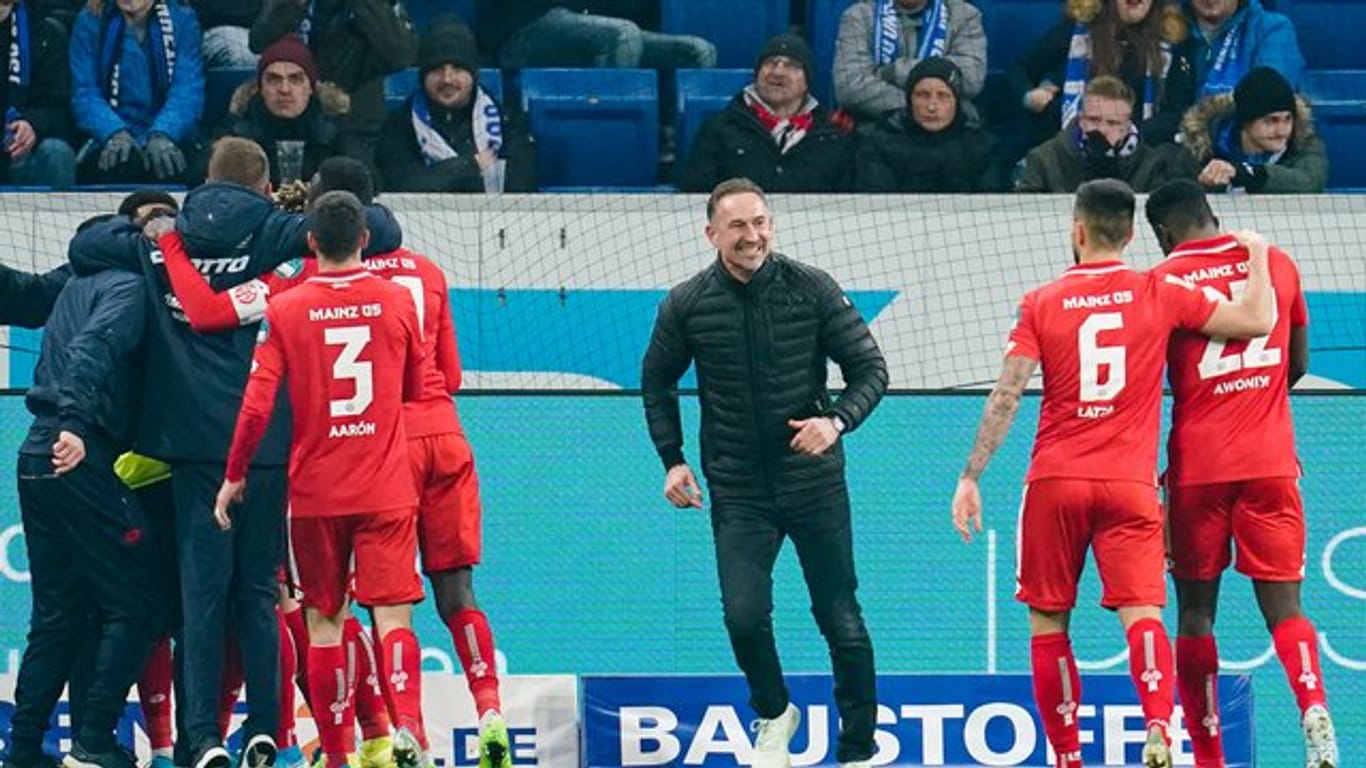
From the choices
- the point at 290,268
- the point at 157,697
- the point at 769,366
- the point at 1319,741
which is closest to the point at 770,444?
the point at 769,366

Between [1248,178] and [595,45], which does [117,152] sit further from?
[1248,178]

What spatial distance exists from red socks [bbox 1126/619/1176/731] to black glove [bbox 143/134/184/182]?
6.70 meters

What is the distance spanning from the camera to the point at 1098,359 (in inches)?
427

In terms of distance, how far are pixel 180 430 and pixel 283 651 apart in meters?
1.14

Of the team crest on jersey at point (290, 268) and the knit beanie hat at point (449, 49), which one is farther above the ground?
the knit beanie hat at point (449, 49)

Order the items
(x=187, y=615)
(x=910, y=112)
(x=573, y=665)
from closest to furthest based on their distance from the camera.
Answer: (x=187, y=615) → (x=573, y=665) → (x=910, y=112)

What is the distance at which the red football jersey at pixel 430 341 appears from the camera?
37.9 ft

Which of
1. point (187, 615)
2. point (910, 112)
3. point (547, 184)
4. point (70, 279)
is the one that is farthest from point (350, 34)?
point (187, 615)

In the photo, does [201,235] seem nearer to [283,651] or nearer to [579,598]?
[283,651]

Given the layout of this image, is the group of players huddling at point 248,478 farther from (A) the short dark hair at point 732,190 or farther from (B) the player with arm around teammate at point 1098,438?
(B) the player with arm around teammate at point 1098,438

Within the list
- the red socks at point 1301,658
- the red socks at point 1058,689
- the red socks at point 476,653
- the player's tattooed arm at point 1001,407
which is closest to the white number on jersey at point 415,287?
the red socks at point 476,653

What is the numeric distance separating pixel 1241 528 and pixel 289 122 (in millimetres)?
6273

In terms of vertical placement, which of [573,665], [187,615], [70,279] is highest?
[70,279]

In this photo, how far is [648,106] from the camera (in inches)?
634
